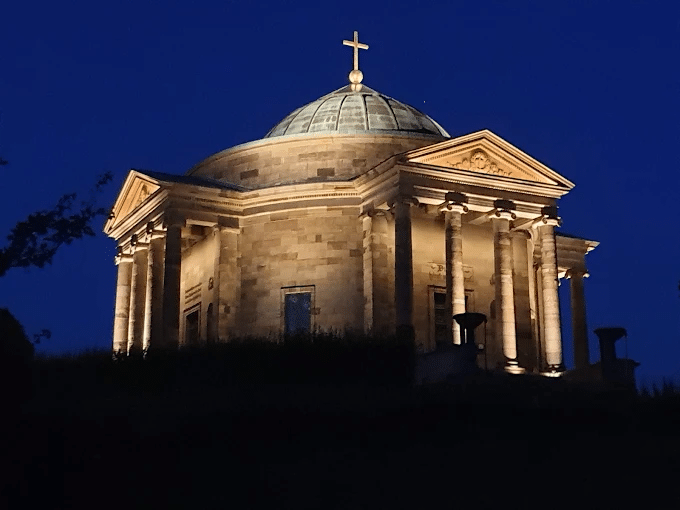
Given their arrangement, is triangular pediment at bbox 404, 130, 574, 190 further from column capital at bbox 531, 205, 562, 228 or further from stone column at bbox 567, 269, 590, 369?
stone column at bbox 567, 269, 590, 369

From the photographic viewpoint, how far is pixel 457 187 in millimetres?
35812

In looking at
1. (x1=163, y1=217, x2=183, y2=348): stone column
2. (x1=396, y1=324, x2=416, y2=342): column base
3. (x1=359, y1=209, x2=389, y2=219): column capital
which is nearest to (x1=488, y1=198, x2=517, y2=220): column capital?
(x1=359, y1=209, x2=389, y2=219): column capital

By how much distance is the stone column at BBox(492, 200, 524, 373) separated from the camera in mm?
34938

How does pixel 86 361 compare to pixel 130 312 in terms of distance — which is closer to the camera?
pixel 86 361

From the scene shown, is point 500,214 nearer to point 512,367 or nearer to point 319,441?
point 512,367

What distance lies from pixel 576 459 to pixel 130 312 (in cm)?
2301

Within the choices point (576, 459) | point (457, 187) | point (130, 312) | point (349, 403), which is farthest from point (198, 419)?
point (130, 312)

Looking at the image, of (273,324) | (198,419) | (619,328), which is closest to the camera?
(198,419)

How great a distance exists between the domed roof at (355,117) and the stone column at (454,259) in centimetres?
619

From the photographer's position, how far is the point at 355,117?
4238 centimetres

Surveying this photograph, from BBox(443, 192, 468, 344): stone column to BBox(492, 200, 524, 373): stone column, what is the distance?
4.23ft

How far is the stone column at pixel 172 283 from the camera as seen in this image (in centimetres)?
3572

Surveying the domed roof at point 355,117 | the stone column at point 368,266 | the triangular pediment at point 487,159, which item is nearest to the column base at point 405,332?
the stone column at point 368,266

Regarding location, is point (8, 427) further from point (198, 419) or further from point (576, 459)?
point (576, 459)
